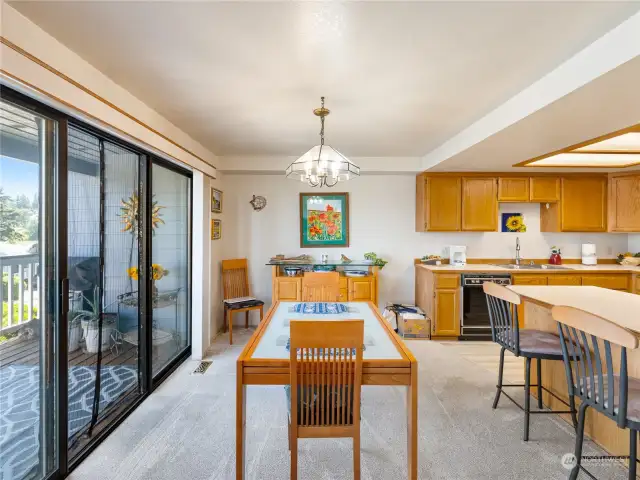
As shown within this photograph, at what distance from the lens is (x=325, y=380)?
1.69 m

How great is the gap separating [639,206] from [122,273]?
19.6 feet

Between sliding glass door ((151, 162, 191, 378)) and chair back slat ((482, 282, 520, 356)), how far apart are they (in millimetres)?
2944

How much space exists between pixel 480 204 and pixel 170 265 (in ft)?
13.2

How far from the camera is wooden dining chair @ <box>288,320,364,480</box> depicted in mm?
1635

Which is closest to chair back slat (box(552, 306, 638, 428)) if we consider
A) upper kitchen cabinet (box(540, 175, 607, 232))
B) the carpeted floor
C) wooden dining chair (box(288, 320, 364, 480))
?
the carpeted floor

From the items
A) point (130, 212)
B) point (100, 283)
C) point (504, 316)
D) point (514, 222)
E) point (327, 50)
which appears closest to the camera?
point (327, 50)

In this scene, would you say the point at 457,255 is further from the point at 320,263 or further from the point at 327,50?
the point at 327,50

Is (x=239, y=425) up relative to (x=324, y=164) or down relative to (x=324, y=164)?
down

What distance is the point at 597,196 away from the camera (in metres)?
4.61

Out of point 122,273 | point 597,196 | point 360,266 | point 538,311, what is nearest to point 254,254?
point 360,266

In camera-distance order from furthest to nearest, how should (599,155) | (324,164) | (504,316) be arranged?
(599,155) → (504,316) → (324,164)

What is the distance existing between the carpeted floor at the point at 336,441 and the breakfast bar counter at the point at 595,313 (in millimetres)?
143

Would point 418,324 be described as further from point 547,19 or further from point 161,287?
point 547,19

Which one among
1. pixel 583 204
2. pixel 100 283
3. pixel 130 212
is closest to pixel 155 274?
pixel 130 212
